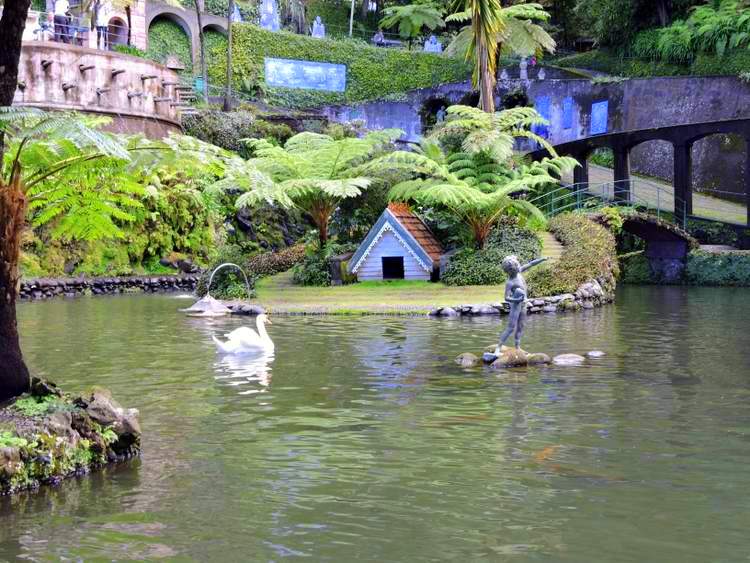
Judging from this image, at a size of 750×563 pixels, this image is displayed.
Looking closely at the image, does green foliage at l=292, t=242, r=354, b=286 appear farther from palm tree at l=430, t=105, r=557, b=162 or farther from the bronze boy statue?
the bronze boy statue

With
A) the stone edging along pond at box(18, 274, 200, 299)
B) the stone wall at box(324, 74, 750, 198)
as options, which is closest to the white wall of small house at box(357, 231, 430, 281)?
the stone edging along pond at box(18, 274, 200, 299)

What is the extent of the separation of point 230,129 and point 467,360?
89.7 ft

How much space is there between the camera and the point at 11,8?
8.20m

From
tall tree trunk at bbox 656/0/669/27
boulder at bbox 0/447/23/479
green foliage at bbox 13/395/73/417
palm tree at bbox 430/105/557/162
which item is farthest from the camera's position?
tall tree trunk at bbox 656/0/669/27

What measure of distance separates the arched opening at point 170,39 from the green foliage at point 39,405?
39011 millimetres

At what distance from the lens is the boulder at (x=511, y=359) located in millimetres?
12820

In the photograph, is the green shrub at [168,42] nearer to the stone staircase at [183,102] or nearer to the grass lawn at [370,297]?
the stone staircase at [183,102]

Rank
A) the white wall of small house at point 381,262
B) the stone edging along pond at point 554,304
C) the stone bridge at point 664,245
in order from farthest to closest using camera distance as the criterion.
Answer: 1. the stone bridge at point 664,245
2. the white wall of small house at point 381,262
3. the stone edging along pond at point 554,304

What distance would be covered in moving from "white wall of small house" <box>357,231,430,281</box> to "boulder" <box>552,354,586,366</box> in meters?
12.0

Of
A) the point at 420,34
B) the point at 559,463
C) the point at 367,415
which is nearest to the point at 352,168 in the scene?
the point at 367,415

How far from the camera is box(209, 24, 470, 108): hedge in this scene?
153 ft

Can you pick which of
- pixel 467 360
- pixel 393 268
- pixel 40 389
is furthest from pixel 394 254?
pixel 40 389

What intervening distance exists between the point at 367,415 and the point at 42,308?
1510cm

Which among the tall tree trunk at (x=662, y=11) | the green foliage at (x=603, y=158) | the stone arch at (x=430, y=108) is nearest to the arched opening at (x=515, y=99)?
the stone arch at (x=430, y=108)
